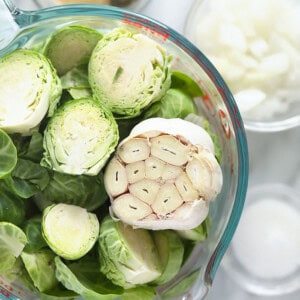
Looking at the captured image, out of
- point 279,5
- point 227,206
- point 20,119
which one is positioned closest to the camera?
point 20,119

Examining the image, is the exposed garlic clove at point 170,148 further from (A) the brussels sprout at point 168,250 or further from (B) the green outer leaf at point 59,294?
(B) the green outer leaf at point 59,294

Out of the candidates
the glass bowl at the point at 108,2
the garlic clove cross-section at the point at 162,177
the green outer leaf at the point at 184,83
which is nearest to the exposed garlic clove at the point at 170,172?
the garlic clove cross-section at the point at 162,177

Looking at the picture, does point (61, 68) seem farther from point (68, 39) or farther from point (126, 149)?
point (126, 149)

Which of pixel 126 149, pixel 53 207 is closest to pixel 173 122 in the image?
pixel 126 149

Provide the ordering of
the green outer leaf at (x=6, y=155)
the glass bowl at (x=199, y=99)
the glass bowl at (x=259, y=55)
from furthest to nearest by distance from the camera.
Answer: the glass bowl at (x=259, y=55) → the glass bowl at (x=199, y=99) → the green outer leaf at (x=6, y=155)

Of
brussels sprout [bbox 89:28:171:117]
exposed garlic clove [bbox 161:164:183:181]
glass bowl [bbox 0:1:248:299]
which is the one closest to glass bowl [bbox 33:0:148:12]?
glass bowl [bbox 0:1:248:299]

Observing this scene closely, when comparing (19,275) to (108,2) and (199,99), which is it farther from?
(108,2)
